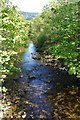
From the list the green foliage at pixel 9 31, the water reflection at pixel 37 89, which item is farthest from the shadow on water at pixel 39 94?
the green foliage at pixel 9 31

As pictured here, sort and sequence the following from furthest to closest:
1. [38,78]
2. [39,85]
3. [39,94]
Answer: [38,78]
[39,85]
[39,94]

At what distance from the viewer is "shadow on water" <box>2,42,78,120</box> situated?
20.5m

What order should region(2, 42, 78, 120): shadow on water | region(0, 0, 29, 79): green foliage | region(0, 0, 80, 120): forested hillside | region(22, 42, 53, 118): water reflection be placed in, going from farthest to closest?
region(22, 42, 53, 118): water reflection, region(2, 42, 78, 120): shadow on water, region(0, 0, 80, 120): forested hillside, region(0, 0, 29, 79): green foliage

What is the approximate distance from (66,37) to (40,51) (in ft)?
102

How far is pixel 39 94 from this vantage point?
82.6 feet

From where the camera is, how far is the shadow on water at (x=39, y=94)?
20.5 metres

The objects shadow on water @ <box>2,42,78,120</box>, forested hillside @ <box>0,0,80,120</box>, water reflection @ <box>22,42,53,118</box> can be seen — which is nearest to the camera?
forested hillside @ <box>0,0,80,120</box>

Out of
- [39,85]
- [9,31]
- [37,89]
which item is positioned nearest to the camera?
[9,31]

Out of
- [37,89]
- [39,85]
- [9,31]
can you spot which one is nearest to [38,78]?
→ [39,85]

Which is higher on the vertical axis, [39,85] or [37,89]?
[37,89]

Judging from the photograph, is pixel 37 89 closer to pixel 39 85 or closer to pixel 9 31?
pixel 39 85

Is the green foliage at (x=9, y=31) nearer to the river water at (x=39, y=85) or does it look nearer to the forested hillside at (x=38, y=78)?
the forested hillside at (x=38, y=78)

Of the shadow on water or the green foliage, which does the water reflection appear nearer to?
the shadow on water

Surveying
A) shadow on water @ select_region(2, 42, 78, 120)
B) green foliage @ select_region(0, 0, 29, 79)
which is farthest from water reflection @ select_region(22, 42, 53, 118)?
green foliage @ select_region(0, 0, 29, 79)
